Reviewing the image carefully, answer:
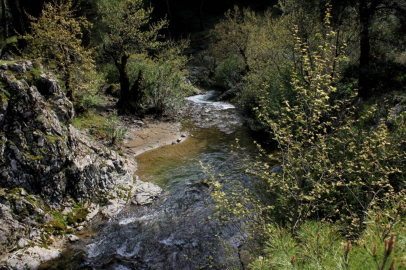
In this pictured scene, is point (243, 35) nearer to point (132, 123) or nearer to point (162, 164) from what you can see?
point (132, 123)

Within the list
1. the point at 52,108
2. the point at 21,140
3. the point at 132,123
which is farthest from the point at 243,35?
the point at 21,140

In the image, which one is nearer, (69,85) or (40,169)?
(40,169)

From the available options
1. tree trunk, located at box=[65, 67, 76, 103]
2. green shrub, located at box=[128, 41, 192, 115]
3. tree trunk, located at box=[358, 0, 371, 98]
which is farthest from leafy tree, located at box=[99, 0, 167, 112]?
tree trunk, located at box=[358, 0, 371, 98]

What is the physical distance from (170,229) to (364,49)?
41.0 ft

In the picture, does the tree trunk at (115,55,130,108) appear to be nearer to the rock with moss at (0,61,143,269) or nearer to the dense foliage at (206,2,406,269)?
the rock with moss at (0,61,143,269)

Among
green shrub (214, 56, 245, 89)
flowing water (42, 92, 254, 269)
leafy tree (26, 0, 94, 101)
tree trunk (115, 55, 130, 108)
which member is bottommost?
flowing water (42, 92, 254, 269)

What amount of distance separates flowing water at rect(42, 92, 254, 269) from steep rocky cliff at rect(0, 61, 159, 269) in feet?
3.21

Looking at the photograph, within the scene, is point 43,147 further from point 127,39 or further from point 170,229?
point 127,39

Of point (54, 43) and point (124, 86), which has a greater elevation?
point (54, 43)

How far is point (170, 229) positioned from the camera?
8.55 meters

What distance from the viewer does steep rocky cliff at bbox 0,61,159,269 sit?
23.7 feet

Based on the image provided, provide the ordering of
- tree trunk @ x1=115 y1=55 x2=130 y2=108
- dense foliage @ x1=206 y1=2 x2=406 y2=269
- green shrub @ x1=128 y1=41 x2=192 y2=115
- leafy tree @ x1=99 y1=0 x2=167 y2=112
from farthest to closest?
green shrub @ x1=128 y1=41 x2=192 y2=115 → tree trunk @ x1=115 y1=55 x2=130 y2=108 → leafy tree @ x1=99 y1=0 x2=167 y2=112 → dense foliage @ x1=206 y1=2 x2=406 y2=269

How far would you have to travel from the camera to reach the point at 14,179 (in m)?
7.59

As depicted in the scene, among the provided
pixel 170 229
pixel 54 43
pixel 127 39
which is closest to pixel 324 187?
pixel 170 229
